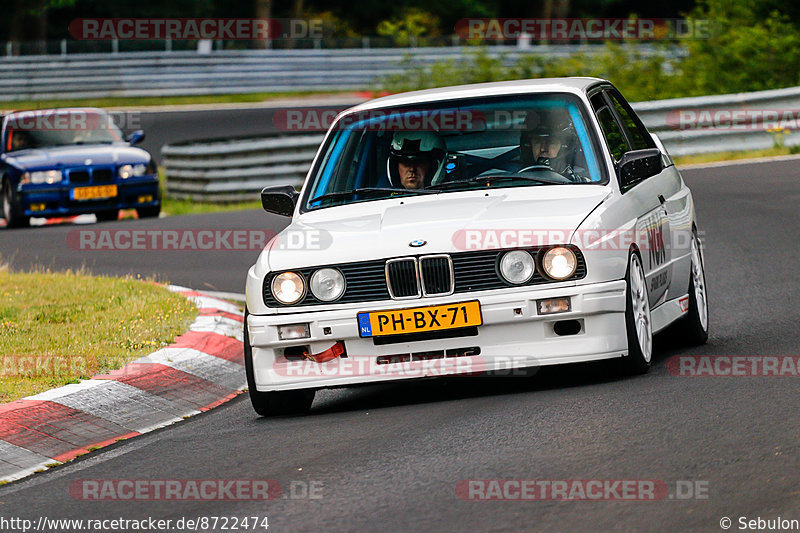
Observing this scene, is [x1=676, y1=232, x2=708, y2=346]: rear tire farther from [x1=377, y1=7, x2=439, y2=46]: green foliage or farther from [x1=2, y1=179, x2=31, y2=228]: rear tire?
[x1=377, y1=7, x2=439, y2=46]: green foliage

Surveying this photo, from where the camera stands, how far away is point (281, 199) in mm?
8344

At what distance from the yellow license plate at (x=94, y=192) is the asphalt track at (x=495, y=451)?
11536 millimetres

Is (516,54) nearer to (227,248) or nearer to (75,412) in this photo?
(227,248)

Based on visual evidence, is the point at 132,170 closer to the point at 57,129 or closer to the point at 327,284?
the point at 57,129

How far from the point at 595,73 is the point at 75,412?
18.7 m

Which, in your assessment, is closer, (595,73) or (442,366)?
(442,366)

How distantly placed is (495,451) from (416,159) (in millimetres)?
2729

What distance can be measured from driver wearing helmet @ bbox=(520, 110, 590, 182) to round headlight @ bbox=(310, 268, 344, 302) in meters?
1.47

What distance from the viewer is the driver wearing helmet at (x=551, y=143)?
26.2 ft

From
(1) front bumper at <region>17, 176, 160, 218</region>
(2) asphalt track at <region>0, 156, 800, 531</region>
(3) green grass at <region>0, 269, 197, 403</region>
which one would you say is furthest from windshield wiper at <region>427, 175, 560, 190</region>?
(1) front bumper at <region>17, 176, 160, 218</region>

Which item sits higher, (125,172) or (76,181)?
(125,172)

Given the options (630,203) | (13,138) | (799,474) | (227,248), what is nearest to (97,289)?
(227,248)

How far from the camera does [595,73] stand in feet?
82.3

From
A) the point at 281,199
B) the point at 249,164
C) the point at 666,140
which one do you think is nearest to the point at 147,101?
the point at 249,164
